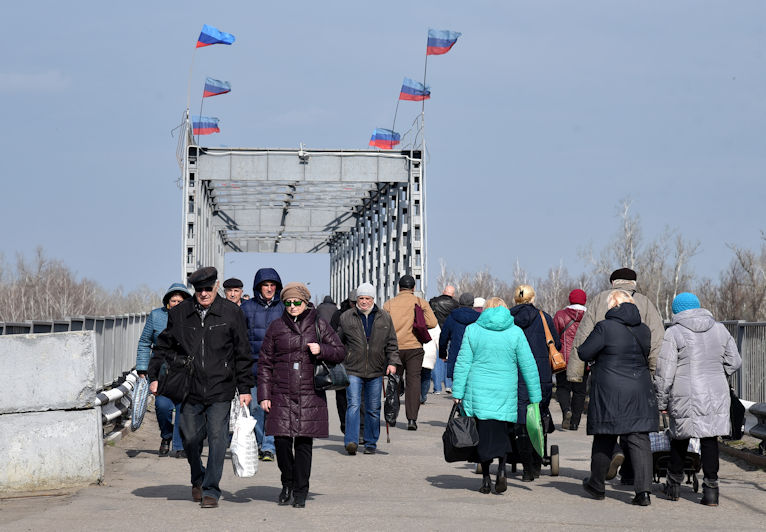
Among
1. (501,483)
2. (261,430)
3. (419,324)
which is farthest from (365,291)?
(501,483)

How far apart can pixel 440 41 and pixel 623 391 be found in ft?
75.9

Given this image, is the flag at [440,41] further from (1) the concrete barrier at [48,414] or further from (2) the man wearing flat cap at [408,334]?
(1) the concrete barrier at [48,414]

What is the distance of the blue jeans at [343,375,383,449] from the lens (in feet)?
38.9

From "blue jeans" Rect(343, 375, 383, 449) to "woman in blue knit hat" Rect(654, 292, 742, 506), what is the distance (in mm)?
3788

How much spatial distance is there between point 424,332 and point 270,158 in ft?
55.5

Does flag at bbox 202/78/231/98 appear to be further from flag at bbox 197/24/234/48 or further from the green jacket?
the green jacket

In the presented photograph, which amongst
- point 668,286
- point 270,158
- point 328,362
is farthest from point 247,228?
point 668,286

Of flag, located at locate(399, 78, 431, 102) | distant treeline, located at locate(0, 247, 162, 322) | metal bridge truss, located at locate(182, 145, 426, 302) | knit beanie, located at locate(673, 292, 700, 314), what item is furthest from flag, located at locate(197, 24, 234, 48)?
distant treeline, located at locate(0, 247, 162, 322)

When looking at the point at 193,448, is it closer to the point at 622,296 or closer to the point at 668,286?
the point at 622,296

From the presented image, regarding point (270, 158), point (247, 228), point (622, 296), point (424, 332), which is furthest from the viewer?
point (247, 228)

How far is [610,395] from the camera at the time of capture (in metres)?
8.41

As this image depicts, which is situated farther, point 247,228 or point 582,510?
point 247,228

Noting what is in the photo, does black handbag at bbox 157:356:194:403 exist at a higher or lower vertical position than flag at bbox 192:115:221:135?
lower

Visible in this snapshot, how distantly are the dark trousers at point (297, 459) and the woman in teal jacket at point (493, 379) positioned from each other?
4.76 ft
